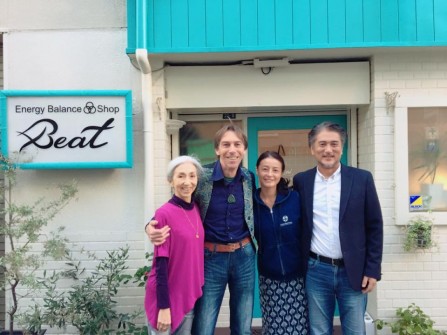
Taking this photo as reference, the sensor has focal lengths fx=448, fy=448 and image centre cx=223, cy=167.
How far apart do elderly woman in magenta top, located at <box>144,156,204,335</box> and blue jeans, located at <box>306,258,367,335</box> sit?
0.78 metres

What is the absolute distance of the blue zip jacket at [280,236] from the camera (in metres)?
3.02

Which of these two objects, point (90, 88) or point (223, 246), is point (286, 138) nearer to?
point (90, 88)

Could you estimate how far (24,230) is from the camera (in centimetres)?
347

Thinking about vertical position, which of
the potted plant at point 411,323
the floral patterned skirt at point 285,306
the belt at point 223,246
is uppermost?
the belt at point 223,246

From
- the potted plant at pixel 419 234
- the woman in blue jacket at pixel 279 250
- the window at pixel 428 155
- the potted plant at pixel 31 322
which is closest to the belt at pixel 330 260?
the woman in blue jacket at pixel 279 250

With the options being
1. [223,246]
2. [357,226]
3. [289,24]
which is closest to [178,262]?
[223,246]

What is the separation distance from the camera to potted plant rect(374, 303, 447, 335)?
13.0ft

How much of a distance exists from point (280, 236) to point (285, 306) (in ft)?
1.60

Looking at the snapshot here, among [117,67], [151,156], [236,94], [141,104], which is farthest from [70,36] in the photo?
[236,94]

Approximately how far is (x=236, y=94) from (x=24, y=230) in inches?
86.8

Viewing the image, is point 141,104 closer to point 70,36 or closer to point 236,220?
point 70,36

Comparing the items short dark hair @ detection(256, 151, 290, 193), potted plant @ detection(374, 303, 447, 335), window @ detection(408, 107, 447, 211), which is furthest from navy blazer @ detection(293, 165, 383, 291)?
window @ detection(408, 107, 447, 211)

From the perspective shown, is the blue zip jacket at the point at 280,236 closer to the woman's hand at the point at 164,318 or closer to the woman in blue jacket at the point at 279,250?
the woman in blue jacket at the point at 279,250

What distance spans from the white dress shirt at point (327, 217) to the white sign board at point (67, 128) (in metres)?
1.82
